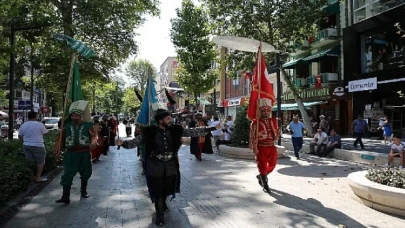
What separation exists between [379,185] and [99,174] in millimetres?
7044

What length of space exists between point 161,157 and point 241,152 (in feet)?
27.5

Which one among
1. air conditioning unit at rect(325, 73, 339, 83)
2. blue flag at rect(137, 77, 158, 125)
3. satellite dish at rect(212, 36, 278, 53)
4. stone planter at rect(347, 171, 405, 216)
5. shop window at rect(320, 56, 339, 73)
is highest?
shop window at rect(320, 56, 339, 73)

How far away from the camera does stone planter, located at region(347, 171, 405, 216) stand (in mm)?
5934

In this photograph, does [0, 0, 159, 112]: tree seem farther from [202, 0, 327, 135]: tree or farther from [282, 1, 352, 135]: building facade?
[282, 1, 352, 135]: building facade

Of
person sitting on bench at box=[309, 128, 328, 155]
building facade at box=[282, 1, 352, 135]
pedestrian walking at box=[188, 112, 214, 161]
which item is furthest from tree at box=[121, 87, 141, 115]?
person sitting on bench at box=[309, 128, 328, 155]

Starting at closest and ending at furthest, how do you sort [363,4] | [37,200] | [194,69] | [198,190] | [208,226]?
[208,226]
[37,200]
[198,190]
[363,4]
[194,69]

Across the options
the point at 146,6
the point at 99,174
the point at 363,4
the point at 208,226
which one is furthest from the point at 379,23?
the point at 208,226

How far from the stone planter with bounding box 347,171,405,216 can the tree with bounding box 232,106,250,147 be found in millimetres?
7580

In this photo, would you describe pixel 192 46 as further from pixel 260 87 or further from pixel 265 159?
pixel 265 159

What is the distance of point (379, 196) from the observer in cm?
→ 620

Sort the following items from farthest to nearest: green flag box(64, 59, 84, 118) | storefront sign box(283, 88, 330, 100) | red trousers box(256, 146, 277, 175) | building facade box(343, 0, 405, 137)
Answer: storefront sign box(283, 88, 330, 100)
building facade box(343, 0, 405, 137)
green flag box(64, 59, 84, 118)
red trousers box(256, 146, 277, 175)

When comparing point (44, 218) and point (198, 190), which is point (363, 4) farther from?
point (44, 218)

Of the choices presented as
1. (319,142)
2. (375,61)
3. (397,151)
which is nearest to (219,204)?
(397,151)

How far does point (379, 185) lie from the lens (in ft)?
21.1
